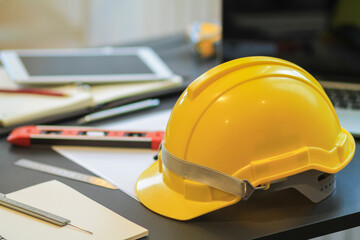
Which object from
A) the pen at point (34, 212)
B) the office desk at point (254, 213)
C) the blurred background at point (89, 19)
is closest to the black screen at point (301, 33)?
the office desk at point (254, 213)

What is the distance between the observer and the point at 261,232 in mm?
614

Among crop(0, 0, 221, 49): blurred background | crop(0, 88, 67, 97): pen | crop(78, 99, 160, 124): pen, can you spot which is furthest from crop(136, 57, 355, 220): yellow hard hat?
crop(0, 0, 221, 49): blurred background

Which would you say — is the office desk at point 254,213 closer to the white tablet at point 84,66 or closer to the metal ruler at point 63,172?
the metal ruler at point 63,172

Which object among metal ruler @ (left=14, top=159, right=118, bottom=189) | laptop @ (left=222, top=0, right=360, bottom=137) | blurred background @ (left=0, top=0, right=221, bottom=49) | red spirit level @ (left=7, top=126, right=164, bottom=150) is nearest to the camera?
metal ruler @ (left=14, top=159, right=118, bottom=189)

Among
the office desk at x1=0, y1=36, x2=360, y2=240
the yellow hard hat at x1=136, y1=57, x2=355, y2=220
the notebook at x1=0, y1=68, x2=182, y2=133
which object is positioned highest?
the notebook at x1=0, y1=68, x2=182, y2=133

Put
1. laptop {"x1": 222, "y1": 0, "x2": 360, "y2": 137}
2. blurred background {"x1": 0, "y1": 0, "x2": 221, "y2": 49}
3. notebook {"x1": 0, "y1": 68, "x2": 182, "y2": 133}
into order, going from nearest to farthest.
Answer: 1. notebook {"x1": 0, "y1": 68, "x2": 182, "y2": 133}
2. laptop {"x1": 222, "y1": 0, "x2": 360, "y2": 137}
3. blurred background {"x1": 0, "y1": 0, "x2": 221, "y2": 49}

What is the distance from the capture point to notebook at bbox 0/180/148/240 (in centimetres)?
61

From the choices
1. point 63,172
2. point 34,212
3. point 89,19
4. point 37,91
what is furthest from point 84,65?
Answer: point 89,19

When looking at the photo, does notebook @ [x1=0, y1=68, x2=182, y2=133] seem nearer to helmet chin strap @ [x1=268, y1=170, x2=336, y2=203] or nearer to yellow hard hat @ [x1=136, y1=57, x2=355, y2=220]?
yellow hard hat @ [x1=136, y1=57, x2=355, y2=220]

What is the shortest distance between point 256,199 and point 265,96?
0.14m

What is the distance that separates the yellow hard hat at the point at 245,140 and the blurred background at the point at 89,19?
1.48 m

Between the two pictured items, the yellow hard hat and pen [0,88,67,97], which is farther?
pen [0,88,67,97]

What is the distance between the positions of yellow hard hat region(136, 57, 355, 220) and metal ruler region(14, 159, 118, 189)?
0.27ft

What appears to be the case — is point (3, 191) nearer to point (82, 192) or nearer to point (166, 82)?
point (82, 192)
